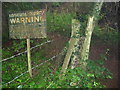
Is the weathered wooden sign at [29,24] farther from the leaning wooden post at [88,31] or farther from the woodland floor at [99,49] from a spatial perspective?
the woodland floor at [99,49]

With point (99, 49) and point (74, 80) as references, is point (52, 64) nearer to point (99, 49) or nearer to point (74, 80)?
point (74, 80)

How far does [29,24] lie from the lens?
4.67 meters

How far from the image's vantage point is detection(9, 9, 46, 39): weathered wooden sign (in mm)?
4578

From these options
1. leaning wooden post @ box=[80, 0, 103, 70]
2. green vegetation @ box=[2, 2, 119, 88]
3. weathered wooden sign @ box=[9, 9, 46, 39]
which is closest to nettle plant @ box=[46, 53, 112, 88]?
green vegetation @ box=[2, 2, 119, 88]

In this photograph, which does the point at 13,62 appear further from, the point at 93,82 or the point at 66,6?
the point at 66,6

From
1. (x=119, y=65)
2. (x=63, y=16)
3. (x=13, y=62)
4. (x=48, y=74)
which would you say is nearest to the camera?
(x=48, y=74)

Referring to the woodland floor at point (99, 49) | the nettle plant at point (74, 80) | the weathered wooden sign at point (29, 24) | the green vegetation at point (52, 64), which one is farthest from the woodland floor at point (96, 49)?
the weathered wooden sign at point (29, 24)

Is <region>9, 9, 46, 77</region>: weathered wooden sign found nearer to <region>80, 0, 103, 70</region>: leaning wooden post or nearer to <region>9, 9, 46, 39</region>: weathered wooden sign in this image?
<region>9, 9, 46, 39</region>: weathered wooden sign

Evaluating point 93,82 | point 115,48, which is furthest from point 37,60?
point 115,48

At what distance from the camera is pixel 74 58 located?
5145 millimetres

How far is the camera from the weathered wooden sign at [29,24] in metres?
4.58

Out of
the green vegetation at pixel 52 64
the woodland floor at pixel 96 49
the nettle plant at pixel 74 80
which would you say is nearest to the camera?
the nettle plant at pixel 74 80

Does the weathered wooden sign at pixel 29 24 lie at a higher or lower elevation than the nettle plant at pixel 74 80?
higher

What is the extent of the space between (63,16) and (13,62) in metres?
3.70
